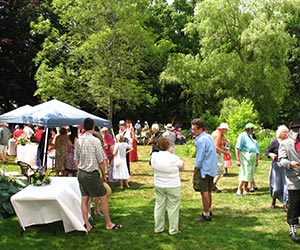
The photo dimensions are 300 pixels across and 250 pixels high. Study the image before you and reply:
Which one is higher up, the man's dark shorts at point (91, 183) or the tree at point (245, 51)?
the tree at point (245, 51)

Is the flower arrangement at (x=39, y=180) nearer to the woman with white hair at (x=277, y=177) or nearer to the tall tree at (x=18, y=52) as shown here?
the woman with white hair at (x=277, y=177)

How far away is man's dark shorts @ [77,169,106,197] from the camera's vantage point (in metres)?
5.91

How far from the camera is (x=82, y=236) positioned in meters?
6.09

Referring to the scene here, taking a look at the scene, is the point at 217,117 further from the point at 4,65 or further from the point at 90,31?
the point at 4,65

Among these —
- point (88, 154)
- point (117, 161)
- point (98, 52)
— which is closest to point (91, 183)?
point (88, 154)

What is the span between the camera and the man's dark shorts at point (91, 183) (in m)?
5.91

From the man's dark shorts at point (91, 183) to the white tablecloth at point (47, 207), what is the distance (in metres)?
0.42

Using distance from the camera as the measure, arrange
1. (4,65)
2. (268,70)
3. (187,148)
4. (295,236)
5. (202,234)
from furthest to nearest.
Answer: (4,65) → (268,70) → (187,148) → (202,234) → (295,236)

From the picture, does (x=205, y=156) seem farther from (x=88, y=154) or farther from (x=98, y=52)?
(x=98, y=52)

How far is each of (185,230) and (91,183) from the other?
1.73 metres

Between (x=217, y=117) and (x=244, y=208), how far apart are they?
16.3 metres

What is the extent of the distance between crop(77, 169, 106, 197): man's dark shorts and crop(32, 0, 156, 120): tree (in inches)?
663

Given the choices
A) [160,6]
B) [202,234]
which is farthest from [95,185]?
[160,6]

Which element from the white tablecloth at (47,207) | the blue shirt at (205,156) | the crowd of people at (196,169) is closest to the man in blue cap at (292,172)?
the crowd of people at (196,169)
